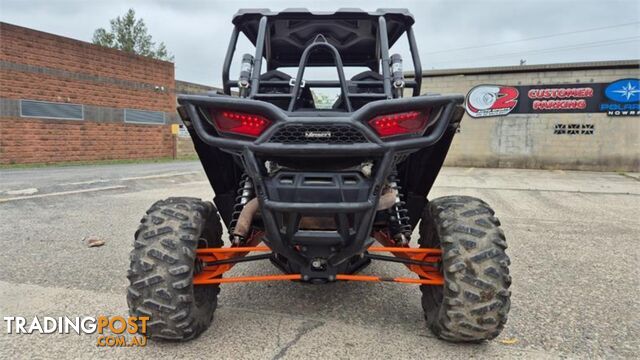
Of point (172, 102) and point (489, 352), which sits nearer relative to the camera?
point (489, 352)

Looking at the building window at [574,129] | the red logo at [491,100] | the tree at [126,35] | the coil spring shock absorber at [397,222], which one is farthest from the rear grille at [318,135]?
the tree at [126,35]

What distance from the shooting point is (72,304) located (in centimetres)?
312

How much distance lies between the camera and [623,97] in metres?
17.1

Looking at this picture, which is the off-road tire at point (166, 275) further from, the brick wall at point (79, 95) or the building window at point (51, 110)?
the building window at point (51, 110)

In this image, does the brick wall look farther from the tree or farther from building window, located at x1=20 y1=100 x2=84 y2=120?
the tree

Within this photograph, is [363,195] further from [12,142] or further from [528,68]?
[12,142]

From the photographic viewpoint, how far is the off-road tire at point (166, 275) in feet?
7.63

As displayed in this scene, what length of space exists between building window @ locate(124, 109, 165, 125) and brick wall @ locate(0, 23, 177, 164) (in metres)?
0.23

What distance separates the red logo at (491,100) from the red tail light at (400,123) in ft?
58.8

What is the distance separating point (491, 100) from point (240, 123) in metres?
18.6

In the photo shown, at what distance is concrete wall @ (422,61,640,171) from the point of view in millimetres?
17281

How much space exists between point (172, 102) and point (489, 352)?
26743 mm

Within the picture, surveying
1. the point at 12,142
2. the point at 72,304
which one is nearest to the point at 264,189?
the point at 72,304

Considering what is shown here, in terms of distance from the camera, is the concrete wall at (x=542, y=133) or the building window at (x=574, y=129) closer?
the concrete wall at (x=542, y=133)
